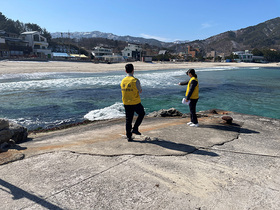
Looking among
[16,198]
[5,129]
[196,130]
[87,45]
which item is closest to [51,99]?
[5,129]

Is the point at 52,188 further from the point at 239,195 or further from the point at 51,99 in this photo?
the point at 51,99

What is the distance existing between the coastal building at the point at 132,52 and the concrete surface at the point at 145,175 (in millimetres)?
101768

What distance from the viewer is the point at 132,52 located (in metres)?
104

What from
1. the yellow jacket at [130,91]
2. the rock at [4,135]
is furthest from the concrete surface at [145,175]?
the yellow jacket at [130,91]

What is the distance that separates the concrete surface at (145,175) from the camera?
2.58 meters

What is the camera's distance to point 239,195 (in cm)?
275

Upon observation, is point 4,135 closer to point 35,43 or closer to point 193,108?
point 193,108

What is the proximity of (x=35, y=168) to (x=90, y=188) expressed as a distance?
47.6 inches

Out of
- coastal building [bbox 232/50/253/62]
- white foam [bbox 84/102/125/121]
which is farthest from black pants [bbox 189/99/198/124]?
coastal building [bbox 232/50/253/62]

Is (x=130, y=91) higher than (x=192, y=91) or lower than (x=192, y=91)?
higher

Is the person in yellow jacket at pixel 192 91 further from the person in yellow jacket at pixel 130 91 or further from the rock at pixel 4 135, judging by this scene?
the rock at pixel 4 135

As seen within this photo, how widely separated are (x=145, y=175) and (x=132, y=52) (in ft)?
345

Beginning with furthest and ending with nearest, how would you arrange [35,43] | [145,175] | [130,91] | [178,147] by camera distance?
[35,43] < [130,91] < [178,147] < [145,175]

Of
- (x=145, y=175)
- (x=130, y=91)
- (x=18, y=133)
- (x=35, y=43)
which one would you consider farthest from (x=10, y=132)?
(x=35, y=43)
